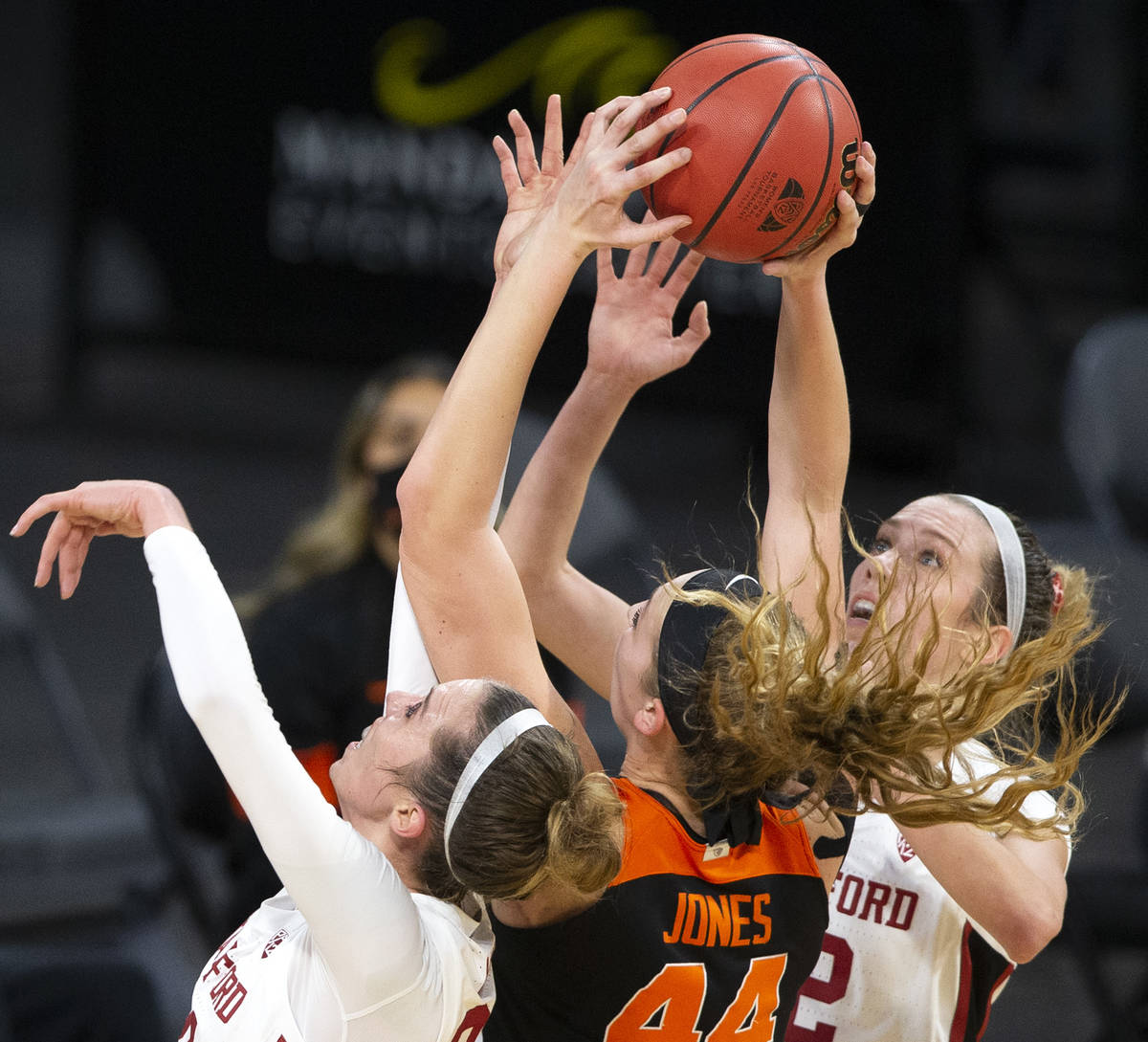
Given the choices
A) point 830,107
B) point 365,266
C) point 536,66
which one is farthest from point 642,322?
point 536,66

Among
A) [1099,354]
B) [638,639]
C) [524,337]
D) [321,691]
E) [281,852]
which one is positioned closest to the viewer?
[281,852]

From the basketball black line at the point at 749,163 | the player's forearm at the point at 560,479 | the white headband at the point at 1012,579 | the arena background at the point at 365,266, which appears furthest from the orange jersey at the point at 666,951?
the arena background at the point at 365,266

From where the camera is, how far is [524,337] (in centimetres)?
195

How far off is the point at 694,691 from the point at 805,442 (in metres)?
0.59

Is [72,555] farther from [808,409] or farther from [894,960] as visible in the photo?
[894,960]

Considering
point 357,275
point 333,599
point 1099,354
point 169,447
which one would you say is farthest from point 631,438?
point 333,599

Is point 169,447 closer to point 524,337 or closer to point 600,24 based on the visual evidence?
point 600,24

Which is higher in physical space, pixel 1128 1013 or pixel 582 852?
pixel 582 852

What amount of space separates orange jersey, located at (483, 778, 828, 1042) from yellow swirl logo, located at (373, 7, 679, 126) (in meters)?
5.78

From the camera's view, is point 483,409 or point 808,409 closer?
point 483,409

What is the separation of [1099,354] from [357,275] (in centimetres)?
358

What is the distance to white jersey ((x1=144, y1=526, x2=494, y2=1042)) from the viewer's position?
1760 millimetres

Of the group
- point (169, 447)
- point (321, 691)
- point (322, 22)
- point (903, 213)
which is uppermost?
point (322, 22)

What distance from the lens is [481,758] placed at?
6.23 feet
